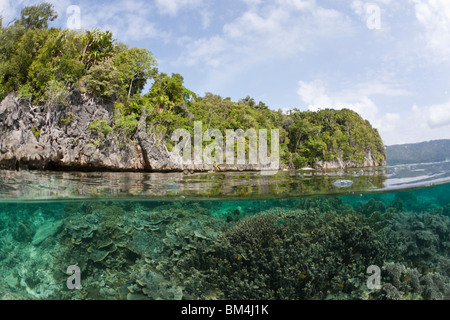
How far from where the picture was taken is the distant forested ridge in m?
14.4

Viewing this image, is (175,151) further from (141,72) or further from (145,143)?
(141,72)

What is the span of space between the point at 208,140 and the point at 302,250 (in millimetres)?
26236

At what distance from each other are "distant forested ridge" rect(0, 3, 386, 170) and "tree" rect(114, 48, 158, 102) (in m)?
0.08

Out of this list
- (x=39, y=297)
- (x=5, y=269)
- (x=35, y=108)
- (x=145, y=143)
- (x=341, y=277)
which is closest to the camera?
(x=341, y=277)

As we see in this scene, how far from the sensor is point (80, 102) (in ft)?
61.7

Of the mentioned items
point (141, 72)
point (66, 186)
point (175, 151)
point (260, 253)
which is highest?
point (141, 72)

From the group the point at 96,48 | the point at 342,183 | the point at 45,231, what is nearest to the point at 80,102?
the point at 96,48

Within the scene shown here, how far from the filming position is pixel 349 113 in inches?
2611

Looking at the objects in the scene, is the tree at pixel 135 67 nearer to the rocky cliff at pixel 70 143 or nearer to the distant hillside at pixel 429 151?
the rocky cliff at pixel 70 143

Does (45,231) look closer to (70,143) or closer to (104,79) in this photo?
(70,143)

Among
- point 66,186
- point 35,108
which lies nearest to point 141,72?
point 35,108

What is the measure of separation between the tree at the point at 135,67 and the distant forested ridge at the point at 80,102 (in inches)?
3.0

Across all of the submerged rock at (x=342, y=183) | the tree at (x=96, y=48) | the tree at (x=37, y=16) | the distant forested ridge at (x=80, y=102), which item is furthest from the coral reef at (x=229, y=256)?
the tree at (x=96, y=48)

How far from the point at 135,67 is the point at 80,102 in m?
6.43
